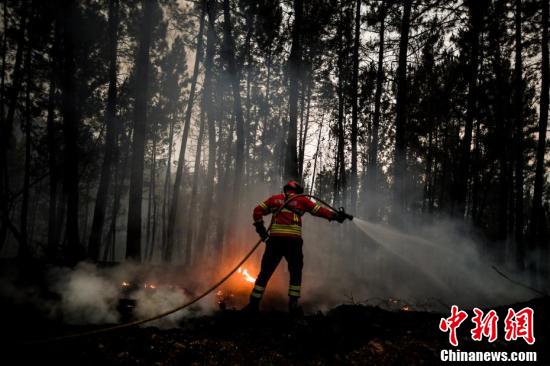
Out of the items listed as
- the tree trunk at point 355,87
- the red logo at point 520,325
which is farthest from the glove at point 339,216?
the tree trunk at point 355,87

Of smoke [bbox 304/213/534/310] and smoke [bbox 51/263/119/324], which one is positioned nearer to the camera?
smoke [bbox 51/263/119/324]

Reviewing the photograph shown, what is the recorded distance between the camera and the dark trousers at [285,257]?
202 inches

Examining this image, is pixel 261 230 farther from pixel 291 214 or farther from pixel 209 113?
pixel 209 113

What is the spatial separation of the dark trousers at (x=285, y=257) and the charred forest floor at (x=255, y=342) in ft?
2.49

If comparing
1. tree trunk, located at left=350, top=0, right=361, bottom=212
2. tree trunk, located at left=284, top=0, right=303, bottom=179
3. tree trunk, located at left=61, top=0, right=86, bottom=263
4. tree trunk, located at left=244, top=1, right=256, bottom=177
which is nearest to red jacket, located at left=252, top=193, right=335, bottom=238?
tree trunk, located at left=284, top=0, right=303, bottom=179

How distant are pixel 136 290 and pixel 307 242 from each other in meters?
13.9

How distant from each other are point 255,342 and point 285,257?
1.74 m

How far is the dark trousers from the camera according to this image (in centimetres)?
514

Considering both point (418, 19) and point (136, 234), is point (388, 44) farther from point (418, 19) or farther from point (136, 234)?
point (136, 234)

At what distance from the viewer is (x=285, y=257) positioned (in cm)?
524

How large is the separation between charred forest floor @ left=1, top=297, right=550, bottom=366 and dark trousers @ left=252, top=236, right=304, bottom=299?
0.76m

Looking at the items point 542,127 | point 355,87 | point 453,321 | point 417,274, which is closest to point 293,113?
point 355,87

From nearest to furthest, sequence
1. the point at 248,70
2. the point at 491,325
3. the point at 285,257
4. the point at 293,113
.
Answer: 1. the point at 491,325
2. the point at 285,257
3. the point at 293,113
4. the point at 248,70

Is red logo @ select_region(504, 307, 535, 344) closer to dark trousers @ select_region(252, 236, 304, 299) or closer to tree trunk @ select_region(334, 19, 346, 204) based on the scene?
dark trousers @ select_region(252, 236, 304, 299)
